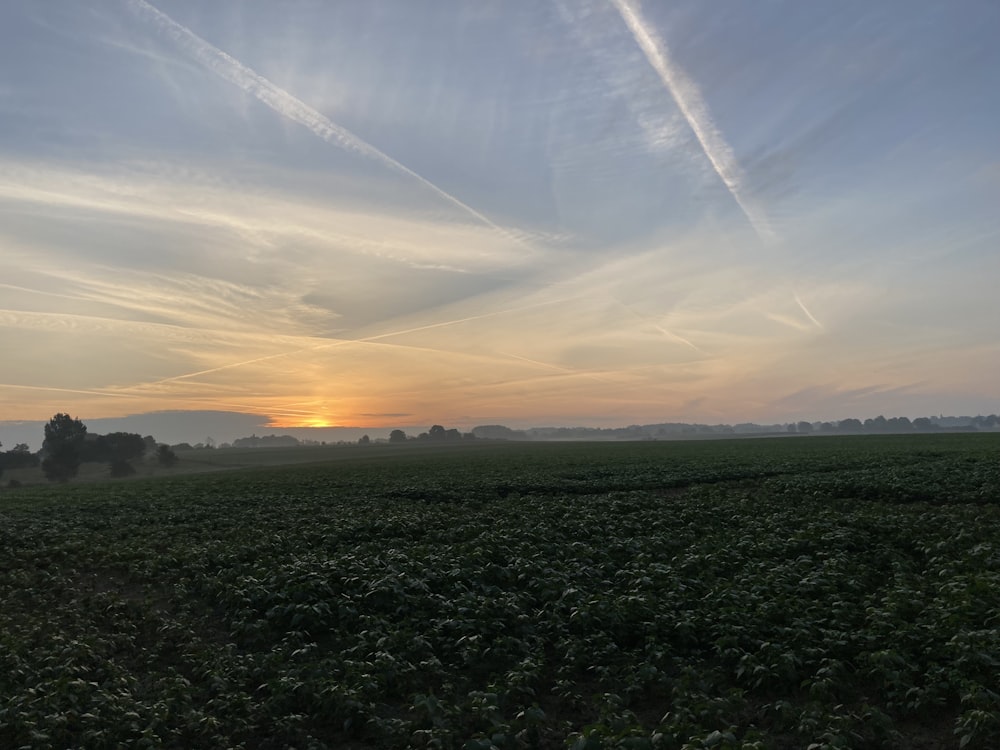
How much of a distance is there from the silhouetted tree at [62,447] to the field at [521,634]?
116823 mm

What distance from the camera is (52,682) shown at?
10242 millimetres

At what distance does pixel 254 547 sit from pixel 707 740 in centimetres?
1767

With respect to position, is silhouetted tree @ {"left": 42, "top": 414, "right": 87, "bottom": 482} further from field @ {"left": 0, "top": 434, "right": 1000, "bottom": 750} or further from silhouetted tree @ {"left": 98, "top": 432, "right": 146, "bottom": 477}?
field @ {"left": 0, "top": 434, "right": 1000, "bottom": 750}

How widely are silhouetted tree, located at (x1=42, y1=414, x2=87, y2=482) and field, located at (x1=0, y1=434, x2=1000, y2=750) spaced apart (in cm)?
11682

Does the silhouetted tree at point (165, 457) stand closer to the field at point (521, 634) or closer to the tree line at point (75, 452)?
the tree line at point (75, 452)

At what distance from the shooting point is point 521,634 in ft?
41.1

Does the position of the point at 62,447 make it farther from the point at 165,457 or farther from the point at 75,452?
the point at 165,457

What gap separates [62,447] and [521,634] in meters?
141

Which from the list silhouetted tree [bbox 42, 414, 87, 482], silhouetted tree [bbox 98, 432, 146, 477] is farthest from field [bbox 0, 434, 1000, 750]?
silhouetted tree [bbox 98, 432, 146, 477]

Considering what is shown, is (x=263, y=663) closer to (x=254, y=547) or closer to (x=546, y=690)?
(x=546, y=690)

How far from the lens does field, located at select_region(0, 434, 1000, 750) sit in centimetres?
903

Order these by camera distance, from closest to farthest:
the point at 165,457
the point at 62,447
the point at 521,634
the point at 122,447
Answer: the point at 521,634 < the point at 62,447 < the point at 122,447 < the point at 165,457

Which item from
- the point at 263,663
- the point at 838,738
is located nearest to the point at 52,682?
the point at 263,663

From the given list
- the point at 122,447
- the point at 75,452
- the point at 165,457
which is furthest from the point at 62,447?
the point at 165,457
